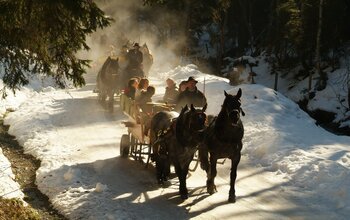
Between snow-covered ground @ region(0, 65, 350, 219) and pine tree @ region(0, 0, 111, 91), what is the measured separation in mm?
3017

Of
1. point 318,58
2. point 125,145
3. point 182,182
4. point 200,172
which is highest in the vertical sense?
point 318,58

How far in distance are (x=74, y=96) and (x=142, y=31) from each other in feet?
113

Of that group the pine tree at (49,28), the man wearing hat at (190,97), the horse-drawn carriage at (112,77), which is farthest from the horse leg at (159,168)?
the horse-drawn carriage at (112,77)

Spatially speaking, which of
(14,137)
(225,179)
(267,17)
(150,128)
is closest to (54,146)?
(14,137)

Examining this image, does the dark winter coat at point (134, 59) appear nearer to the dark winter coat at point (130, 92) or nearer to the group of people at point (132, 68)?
the group of people at point (132, 68)

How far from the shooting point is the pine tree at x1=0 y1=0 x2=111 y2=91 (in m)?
6.99

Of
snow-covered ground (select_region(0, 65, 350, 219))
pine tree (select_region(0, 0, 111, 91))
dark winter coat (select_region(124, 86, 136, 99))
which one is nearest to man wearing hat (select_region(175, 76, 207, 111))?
snow-covered ground (select_region(0, 65, 350, 219))

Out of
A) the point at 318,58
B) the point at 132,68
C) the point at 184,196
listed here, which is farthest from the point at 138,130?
the point at 318,58

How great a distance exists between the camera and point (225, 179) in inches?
467

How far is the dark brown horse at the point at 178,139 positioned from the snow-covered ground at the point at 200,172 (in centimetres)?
54

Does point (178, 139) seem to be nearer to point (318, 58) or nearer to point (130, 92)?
point (130, 92)

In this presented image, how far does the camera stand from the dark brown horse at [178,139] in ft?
30.4

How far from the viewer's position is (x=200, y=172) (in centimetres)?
1214

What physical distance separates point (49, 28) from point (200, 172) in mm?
6154
